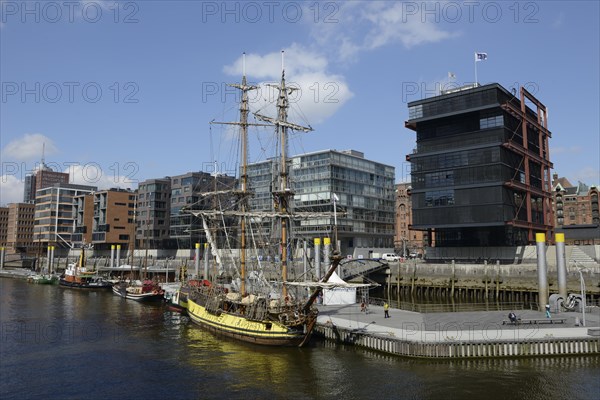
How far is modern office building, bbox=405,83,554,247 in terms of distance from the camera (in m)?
86.4

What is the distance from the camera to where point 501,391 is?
1107 inches

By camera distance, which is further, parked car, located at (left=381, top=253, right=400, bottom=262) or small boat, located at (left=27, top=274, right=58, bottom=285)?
small boat, located at (left=27, top=274, right=58, bottom=285)

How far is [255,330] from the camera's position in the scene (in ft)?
141

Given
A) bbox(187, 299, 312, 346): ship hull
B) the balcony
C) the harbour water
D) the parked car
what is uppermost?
the balcony

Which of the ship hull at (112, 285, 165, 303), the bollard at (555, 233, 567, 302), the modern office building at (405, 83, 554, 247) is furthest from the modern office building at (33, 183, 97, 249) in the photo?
the bollard at (555, 233, 567, 302)

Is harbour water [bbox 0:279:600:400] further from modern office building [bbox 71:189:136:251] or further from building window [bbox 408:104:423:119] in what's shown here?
modern office building [bbox 71:189:136:251]

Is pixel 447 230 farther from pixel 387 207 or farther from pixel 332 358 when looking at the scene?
pixel 332 358

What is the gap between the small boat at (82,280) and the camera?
105 m

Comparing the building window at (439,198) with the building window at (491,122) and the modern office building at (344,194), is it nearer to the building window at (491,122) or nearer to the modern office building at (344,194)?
the building window at (491,122)

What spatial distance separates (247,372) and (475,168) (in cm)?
6796

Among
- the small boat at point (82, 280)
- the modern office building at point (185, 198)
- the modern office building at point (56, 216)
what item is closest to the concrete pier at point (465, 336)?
the small boat at point (82, 280)

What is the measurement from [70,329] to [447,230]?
7095 centimetres

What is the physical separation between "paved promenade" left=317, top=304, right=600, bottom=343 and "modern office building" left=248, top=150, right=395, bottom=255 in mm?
64912

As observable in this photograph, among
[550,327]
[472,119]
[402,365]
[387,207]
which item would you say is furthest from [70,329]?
[387,207]
